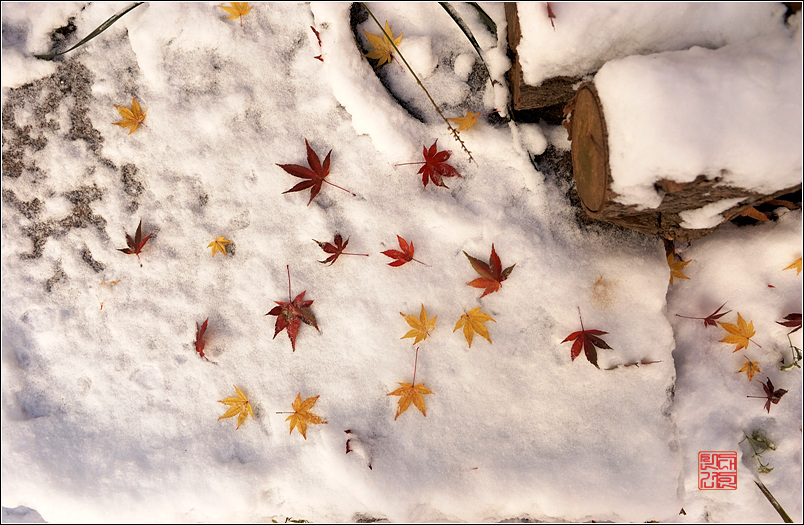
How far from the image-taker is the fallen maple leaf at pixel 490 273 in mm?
1341

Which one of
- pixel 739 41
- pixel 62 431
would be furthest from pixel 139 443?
pixel 739 41

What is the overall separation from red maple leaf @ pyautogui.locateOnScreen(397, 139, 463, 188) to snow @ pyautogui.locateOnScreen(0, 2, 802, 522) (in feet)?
0.11

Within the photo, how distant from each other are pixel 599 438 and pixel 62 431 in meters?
1.76

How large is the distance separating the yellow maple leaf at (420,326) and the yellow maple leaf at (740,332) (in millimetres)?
929

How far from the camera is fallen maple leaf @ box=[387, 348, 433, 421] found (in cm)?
139

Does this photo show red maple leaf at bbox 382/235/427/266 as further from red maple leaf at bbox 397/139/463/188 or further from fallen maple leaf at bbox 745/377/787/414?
fallen maple leaf at bbox 745/377/787/414

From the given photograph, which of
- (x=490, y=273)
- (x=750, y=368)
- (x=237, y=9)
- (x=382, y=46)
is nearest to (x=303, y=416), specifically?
(x=490, y=273)

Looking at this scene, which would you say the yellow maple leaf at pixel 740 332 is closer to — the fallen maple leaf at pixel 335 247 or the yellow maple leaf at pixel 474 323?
the yellow maple leaf at pixel 474 323

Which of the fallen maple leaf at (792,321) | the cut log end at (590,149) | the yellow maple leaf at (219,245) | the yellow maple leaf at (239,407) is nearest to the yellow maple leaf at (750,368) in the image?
the fallen maple leaf at (792,321)

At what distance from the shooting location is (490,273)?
135 cm

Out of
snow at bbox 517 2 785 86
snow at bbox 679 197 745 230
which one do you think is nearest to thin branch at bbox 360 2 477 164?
snow at bbox 517 2 785 86

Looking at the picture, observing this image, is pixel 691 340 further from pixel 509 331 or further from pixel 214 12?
pixel 214 12

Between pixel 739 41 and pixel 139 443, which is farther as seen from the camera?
pixel 139 443

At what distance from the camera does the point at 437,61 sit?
1.41 m
